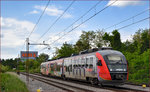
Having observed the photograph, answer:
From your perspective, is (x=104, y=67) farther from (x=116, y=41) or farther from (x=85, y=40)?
(x=85, y=40)

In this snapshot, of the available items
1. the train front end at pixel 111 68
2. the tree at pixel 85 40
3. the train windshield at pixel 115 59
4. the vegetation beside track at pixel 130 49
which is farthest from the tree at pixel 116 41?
the train front end at pixel 111 68

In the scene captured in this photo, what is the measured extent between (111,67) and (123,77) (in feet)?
4.20

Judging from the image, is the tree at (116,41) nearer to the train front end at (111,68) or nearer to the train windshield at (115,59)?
the train windshield at (115,59)

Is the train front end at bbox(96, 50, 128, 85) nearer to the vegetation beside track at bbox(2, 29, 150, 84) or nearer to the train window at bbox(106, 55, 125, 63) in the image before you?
the train window at bbox(106, 55, 125, 63)

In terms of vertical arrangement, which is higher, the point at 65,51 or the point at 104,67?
the point at 65,51

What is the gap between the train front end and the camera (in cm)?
1712

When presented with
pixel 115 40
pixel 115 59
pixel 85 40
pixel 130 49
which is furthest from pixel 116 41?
pixel 115 59

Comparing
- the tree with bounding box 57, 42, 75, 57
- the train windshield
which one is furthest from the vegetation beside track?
the train windshield

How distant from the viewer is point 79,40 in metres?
54.3

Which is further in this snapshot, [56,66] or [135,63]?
[56,66]

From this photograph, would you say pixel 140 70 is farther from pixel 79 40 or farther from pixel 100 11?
pixel 79 40

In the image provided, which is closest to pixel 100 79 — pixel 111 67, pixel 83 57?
pixel 111 67

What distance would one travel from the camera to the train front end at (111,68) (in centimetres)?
1712

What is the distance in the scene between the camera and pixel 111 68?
1723 centimetres
